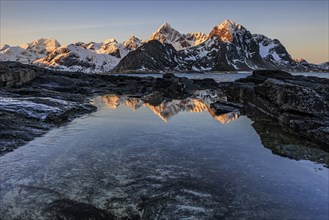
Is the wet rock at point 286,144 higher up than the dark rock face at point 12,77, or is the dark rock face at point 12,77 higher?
the dark rock face at point 12,77

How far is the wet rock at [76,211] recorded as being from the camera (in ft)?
25.5

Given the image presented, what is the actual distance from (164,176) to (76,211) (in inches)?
149

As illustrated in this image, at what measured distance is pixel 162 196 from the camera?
9.30 metres

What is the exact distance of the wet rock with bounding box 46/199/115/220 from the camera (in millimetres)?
7785

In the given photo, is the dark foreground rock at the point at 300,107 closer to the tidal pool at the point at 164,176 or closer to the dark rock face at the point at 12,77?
the tidal pool at the point at 164,176

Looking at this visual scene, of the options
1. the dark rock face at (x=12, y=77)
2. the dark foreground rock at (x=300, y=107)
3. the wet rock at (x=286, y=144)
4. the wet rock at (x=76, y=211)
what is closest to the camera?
the wet rock at (x=76, y=211)

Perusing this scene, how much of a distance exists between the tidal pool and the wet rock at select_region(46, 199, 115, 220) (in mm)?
27

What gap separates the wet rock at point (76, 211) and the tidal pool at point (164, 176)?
0.03 m

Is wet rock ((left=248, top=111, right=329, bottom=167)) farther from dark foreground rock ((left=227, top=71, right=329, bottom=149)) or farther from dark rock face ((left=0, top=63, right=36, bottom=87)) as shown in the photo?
dark rock face ((left=0, top=63, right=36, bottom=87))

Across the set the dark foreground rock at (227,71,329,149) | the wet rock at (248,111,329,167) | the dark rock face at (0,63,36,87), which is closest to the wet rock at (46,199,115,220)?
the wet rock at (248,111,329,167)

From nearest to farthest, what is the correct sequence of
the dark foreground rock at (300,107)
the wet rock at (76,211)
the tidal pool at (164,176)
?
the wet rock at (76,211)
the tidal pool at (164,176)
the dark foreground rock at (300,107)

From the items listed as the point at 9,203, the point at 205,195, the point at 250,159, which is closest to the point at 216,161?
the point at 250,159

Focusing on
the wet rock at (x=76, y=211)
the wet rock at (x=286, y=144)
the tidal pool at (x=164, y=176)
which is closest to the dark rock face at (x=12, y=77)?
the tidal pool at (x=164, y=176)

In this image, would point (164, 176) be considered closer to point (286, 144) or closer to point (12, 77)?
point (286, 144)
